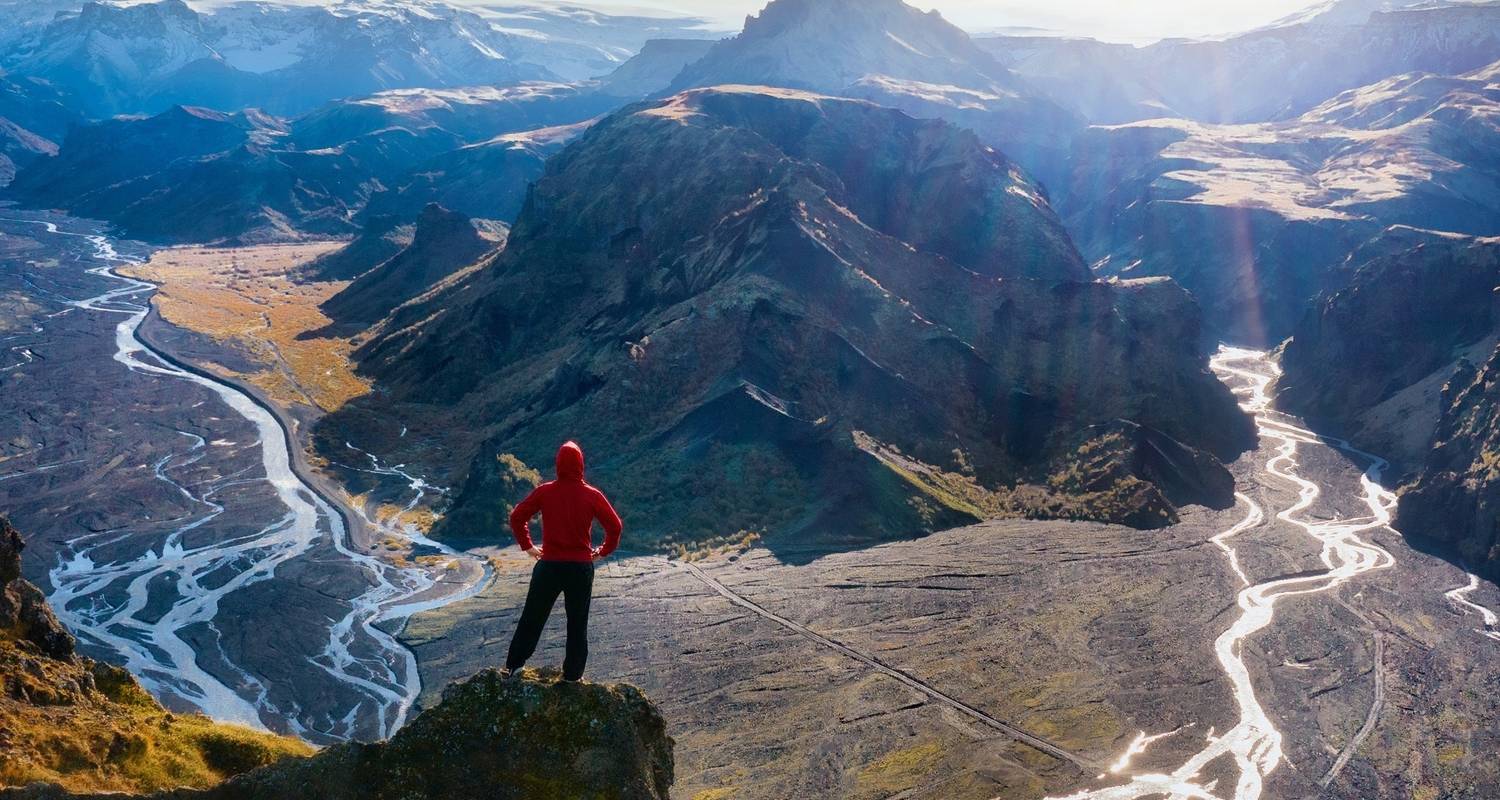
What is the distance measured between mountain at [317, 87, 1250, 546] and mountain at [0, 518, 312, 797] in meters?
48.1

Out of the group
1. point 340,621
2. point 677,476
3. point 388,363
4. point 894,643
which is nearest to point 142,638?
point 340,621

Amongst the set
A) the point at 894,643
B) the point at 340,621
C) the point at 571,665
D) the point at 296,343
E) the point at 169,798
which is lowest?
the point at 296,343

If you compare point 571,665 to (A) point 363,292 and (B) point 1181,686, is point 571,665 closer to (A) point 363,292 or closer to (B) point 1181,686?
(B) point 1181,686

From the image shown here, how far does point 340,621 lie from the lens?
58.2 meters

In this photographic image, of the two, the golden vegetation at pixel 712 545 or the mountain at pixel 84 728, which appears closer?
the mountain at pixel 84 728

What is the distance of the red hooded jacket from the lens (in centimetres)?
1638

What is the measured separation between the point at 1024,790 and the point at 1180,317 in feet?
258

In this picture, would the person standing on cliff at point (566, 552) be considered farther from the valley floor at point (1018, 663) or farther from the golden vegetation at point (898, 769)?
the golden vegetation at point (898, 769)

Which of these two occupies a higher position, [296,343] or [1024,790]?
[1024,790]

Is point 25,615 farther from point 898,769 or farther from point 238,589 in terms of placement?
point 238,589

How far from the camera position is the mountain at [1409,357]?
9081 centimetres

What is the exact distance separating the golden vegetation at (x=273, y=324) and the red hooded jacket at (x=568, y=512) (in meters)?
101

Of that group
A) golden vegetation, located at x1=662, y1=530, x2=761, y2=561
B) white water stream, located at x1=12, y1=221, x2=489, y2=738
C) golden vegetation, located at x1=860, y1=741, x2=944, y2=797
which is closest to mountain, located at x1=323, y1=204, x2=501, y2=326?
white water stream, located at x1=12, y1=221, x2=489, y2=738

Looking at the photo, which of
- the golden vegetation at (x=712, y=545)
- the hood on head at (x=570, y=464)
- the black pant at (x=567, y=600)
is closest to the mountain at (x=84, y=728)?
the black pant at (x=567, y=600)
